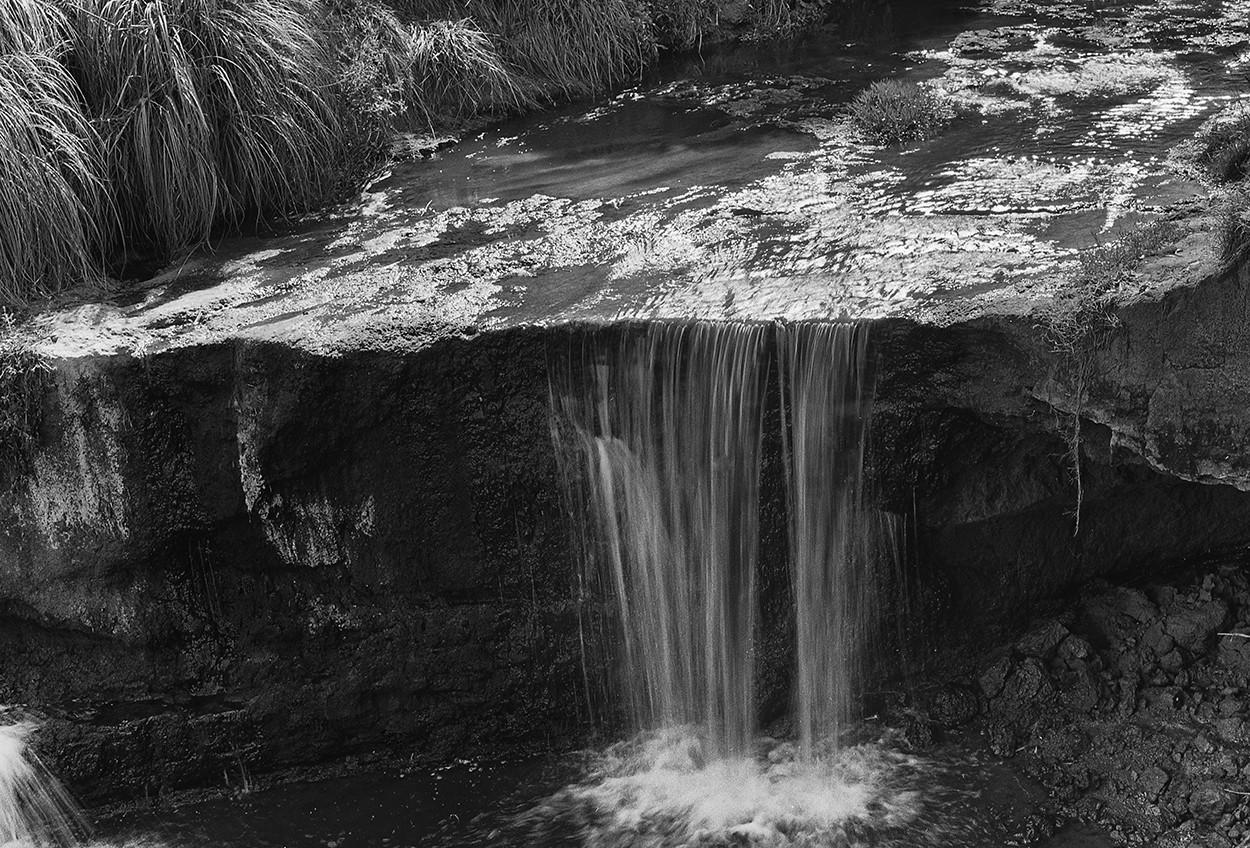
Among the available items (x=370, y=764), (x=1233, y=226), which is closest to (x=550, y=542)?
(x=370, y=764)

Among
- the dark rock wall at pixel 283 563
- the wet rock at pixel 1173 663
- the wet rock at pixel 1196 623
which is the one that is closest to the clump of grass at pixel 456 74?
the dark rock wall at pixel 283 563

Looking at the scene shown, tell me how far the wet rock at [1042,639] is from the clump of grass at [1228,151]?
8.42ft

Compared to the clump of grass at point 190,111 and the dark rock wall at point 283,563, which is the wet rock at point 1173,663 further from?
the clump of grass at point 190,111

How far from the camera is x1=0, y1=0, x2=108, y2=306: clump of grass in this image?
22.6 ft

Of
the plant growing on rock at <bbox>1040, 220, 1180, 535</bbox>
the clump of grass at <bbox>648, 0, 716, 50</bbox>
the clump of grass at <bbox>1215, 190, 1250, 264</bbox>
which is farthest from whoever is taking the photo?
the clump of grass at <bbox>648, 0, 716, 50</bbox>

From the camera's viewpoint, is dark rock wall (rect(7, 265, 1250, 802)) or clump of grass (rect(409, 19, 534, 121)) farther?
clump of grass (rect(409, 19, 534, 121))

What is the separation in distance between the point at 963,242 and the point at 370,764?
4289 millimetres

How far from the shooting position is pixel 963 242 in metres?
6.37

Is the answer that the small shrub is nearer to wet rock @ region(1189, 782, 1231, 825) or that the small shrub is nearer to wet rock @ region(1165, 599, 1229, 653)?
wet rock @ region(1165, 599, 1229, 653)

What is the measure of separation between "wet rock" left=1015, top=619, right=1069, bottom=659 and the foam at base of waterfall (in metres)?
0.91

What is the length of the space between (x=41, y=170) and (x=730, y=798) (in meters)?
5.22

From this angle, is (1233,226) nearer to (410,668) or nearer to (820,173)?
(820,173)

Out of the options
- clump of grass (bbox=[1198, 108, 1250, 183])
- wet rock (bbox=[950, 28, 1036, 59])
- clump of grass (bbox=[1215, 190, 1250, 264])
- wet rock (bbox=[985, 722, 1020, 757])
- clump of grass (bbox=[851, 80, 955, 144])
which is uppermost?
wet rock (bbox=[950, 28, 1036, 59])

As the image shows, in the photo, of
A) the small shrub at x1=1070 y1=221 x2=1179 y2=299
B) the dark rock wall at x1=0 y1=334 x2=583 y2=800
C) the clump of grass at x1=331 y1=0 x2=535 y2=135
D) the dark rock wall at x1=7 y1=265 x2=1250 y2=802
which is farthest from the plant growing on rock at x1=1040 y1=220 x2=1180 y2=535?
the clump of grass at x1=331 y1=0 x2=535 y2=135
